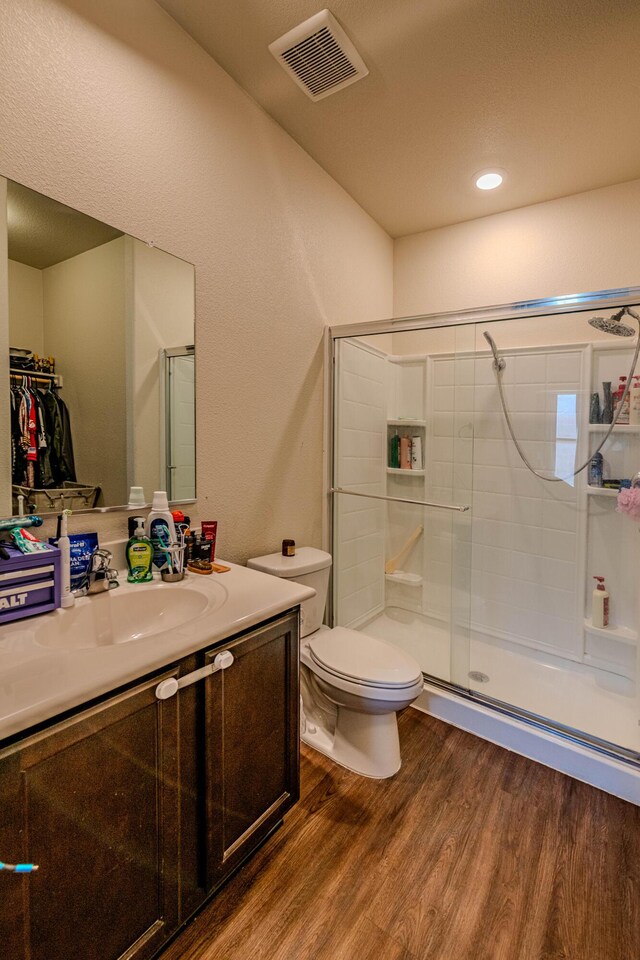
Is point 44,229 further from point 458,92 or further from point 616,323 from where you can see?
point 616,323

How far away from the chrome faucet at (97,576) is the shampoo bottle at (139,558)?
8 cm

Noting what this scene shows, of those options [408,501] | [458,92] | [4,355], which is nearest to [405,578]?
[408,501]

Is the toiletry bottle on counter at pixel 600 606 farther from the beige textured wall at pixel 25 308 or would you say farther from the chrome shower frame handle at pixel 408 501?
the beige textured wall at pixel 25 308

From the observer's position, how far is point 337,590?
255 cm


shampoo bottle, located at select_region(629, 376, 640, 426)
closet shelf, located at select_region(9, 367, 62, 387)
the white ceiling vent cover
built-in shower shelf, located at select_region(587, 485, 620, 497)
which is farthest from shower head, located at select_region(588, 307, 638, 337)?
closet shelf, located at select_region(9, 367, 62, 387)

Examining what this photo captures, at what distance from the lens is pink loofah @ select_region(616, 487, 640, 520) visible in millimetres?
2066

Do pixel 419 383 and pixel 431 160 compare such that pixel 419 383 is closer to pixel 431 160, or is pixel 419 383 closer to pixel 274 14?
pixel 431 160

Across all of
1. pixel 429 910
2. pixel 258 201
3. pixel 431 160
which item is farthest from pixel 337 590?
pixel 431 160

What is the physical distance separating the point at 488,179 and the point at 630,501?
1784 mm

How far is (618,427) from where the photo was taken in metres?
2.17

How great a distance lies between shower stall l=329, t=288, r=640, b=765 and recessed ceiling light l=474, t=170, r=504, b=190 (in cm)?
76

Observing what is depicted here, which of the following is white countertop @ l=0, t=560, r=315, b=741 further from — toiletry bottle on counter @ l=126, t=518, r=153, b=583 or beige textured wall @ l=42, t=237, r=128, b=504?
beige textured wall @ l=42, t=237, r=128, b=504

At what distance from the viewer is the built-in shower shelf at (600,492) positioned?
7.34 ft

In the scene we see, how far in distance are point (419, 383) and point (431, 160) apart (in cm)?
108
